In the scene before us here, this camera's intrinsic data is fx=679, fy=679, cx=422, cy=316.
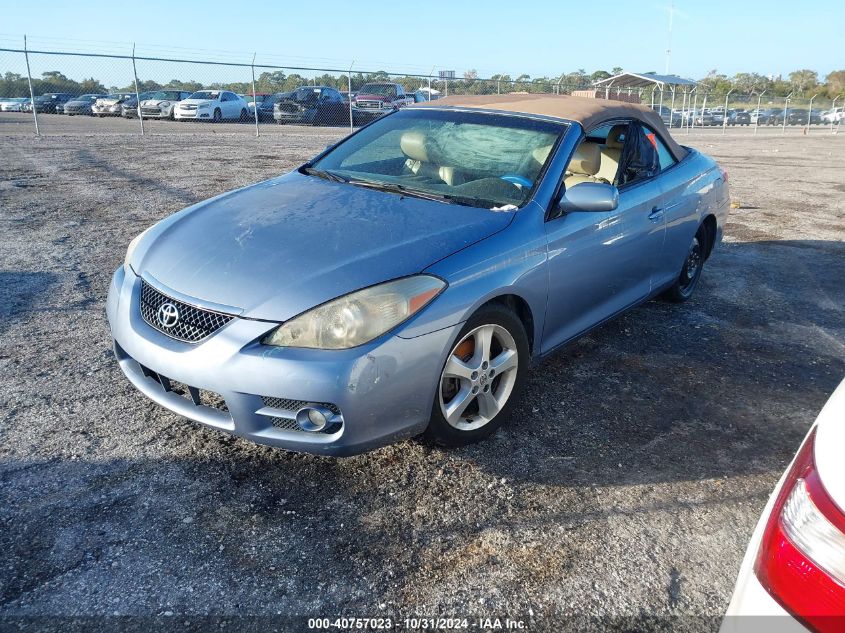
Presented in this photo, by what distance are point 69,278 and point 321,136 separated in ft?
49.5

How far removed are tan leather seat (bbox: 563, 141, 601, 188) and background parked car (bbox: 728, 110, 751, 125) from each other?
35280 mm

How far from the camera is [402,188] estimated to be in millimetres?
3641

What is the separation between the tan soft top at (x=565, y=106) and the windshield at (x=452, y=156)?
0.12 metres

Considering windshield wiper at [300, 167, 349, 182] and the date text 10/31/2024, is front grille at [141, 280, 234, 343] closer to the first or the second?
the date text 10/31/2024

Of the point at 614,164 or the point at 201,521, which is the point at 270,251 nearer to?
the point at 201,521

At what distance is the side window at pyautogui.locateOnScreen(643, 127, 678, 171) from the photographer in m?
4.72

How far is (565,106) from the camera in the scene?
160 inches

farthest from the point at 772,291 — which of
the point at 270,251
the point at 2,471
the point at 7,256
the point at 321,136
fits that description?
the point at 321,136

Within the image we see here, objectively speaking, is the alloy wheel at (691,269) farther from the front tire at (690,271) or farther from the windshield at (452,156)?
the windshield at (452,156)

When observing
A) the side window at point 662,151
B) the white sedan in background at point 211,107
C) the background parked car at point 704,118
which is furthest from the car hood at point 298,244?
the background parked car at point 704,118

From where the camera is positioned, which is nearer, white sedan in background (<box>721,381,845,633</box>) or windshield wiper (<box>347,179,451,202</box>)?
white sedan in background (<box>721,381,845,633</box>)

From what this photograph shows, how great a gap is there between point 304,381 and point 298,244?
0.73 meters

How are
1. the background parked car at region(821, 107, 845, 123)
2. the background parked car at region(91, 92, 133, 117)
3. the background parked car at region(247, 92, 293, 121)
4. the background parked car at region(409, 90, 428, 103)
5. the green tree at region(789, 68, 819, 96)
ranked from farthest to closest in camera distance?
the green tree at region(789, 68, 819, 96), the background parked car at region(821, 107, 845, 123), the background parked car at region(91, 92, 133, 117), the background parked car at region(409, 90, 428, 103), the background parked car at region(247, 92, 293, 121)

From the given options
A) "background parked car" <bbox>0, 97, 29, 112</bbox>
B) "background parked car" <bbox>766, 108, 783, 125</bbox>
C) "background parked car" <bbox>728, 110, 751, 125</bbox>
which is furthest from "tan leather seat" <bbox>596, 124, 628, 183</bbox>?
"background parked car" <bbox>766, 108, 783, 125</bbox>
